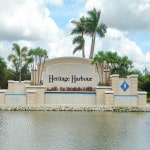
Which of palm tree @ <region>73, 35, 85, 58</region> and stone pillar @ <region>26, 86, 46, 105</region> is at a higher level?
palm tree @ <region>73, 35, 85, 58</region>

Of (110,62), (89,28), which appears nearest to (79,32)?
(89,28)

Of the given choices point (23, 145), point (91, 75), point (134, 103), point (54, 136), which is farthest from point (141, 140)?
point (91, 75)

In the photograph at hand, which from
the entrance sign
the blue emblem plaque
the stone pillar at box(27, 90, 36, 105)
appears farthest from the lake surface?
the entrance sign

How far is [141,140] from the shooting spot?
688 inches

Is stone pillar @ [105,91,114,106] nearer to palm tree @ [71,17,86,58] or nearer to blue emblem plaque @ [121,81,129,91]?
blue emblem plaque @ [121,81,129,91]

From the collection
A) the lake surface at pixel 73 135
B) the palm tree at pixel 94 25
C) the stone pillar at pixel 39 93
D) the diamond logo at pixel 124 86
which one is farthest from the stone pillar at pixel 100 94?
the palm tree at pixel 94 25

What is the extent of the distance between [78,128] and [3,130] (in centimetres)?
376

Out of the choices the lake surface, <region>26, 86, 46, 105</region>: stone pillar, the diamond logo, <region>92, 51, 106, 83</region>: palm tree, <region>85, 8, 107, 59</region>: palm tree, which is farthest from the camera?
<region>85, 8, 107, 59</region>: palm tree

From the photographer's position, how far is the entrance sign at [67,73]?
40.0 metres

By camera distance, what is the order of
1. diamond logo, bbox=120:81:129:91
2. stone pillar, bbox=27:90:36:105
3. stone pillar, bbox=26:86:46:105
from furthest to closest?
diamond logo, bbox=120:81:129:91
stone pillar, bbox=26:86:46:105
stone pillar, bbox=27:90:36:105

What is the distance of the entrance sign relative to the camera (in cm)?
4000

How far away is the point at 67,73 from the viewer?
40094 millimetres

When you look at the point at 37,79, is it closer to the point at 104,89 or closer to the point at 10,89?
the point at 10,89

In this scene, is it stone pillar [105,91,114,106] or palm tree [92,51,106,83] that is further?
palm tree [92,51,106,83]
